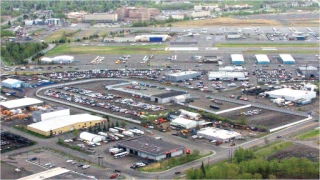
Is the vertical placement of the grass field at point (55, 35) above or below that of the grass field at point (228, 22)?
below

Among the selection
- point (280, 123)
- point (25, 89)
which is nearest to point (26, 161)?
point (280, 123)

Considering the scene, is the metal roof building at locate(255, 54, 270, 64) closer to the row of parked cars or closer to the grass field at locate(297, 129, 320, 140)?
the row of parked cars

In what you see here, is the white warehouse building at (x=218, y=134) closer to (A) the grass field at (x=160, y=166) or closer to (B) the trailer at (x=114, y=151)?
(A) the grass field at (x=160, y=166)

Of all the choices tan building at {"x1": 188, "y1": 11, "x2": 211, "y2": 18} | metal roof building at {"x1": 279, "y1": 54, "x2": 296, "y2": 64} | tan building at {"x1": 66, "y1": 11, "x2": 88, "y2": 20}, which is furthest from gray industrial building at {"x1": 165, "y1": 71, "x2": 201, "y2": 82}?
tan building at {"x1": 66, "y1": 11, "x2": 88, "y2": 20}

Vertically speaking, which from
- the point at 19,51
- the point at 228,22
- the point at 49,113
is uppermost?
the point at 228,22

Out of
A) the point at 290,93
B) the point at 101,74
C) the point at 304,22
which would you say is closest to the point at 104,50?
the point at 101,74

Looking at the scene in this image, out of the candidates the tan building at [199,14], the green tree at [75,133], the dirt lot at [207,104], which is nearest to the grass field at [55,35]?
the tan building at [199,14]

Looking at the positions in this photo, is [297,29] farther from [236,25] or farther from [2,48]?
[2,48]

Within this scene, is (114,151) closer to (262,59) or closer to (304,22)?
(262,59)
